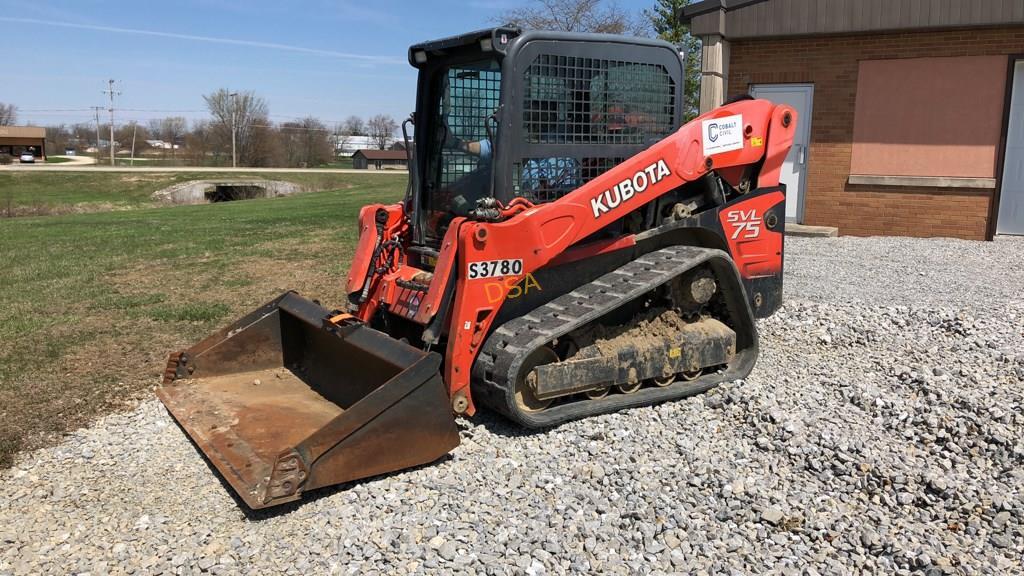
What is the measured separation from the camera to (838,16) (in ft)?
39.2

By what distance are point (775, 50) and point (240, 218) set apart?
1155cm

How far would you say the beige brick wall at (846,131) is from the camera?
1196 centimetres

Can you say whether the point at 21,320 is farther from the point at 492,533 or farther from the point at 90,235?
the point at 90,235

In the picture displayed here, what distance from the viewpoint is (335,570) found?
3465 millimetres

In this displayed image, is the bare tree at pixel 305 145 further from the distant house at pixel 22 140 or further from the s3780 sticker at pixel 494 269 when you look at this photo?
the s3780 sticker at pixel 494 269

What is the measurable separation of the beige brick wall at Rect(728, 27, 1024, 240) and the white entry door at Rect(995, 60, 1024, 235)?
23 cm

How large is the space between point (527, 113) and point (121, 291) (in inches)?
244

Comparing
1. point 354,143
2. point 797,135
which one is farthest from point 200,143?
point 797,135

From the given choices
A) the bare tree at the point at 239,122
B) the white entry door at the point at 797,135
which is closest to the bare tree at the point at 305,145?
the bare tree at the point at 239,122

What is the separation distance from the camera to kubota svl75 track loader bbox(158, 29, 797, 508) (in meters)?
4.52

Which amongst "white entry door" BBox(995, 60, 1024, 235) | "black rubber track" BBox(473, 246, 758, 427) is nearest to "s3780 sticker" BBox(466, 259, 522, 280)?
"black rubber track" BBox(473, 246, 758, 427)

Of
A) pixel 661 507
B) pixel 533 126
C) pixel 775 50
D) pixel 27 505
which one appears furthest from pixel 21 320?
pixel 775 50

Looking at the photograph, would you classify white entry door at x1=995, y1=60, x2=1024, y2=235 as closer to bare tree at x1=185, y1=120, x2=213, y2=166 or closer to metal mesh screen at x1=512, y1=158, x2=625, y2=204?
metal mesh screen at x1=512, y1=158, x2=625, y2=204

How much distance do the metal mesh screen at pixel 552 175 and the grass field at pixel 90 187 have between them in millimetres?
26572
